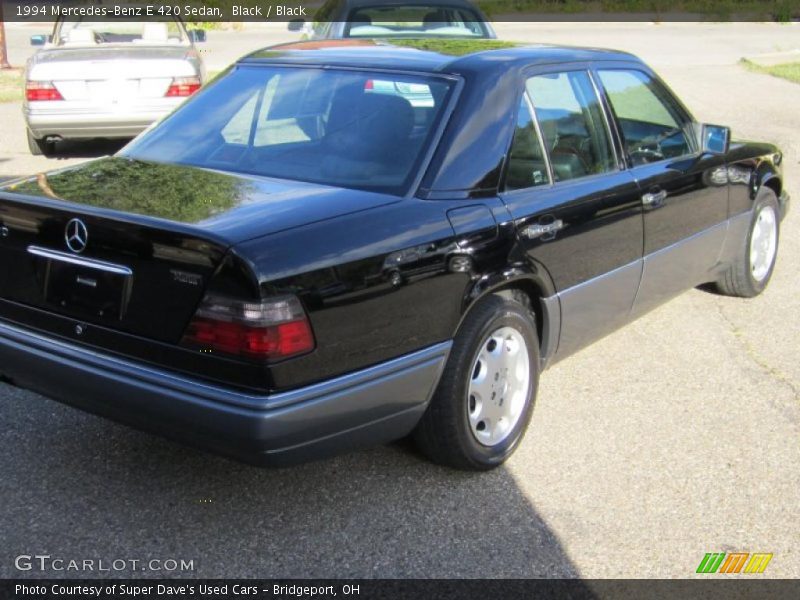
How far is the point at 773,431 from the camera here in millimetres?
4492

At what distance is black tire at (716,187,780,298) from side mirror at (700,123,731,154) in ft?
2.50

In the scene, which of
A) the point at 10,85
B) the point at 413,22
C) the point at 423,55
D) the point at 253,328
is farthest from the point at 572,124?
the point at 10,85

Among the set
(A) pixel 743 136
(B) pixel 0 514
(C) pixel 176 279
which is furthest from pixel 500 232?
(A) pixel 743 136

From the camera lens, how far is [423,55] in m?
4.33

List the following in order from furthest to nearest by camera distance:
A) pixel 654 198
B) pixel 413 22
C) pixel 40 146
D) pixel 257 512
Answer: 1. pixel 413 22
2. pixel 40 146
3. pixel 654 198
4. pixel 257 512

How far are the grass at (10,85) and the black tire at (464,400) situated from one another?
12.6 m

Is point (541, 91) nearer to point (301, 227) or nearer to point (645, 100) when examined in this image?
point (645, 100)

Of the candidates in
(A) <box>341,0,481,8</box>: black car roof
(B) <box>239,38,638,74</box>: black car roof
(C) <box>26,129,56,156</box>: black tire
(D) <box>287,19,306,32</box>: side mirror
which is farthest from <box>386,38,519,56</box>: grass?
(D) <box>287,19,306,32</box>: side mirror

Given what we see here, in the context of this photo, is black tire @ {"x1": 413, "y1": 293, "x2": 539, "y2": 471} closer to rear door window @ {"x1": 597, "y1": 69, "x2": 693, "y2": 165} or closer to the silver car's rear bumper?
rear door window @ {"x1": 597, "y1": 69, "x2": 693, "y2": 165}

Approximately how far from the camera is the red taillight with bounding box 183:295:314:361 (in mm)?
3061

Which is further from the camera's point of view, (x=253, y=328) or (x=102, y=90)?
(x=102, y=90)

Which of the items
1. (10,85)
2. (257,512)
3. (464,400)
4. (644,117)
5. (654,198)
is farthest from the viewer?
(10,85)

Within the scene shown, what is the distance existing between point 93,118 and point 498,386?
6537 millimetres

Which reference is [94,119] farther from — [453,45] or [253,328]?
[253,328]
